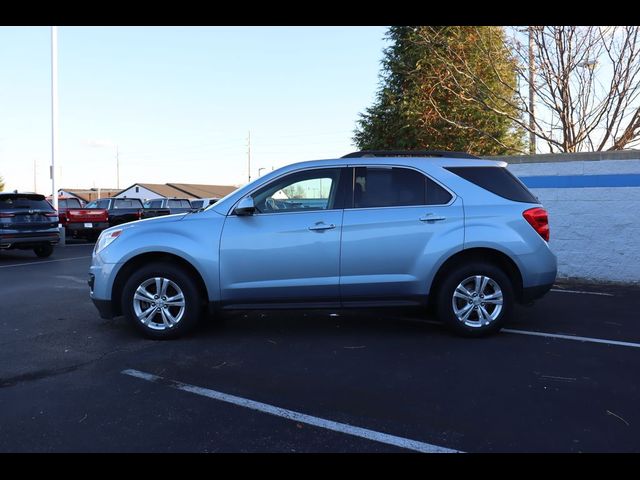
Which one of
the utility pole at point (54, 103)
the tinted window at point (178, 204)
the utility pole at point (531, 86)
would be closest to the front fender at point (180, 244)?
the utility pole at point (531, 86)

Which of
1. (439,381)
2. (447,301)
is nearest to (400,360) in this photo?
(439,381)

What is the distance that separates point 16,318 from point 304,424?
483 cm

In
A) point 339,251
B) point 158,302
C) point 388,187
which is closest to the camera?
point 339,251

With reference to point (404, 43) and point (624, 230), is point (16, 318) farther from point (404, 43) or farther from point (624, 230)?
point (404, 43)

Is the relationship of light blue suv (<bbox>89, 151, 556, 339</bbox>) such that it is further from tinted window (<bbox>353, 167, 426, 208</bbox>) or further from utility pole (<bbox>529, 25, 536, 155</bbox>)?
utility pole (<bbox>529, 25, 536, 155</bbox>)

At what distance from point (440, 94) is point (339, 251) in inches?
582

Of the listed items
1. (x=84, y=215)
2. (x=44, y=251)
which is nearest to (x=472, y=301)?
(x=44, y=251)

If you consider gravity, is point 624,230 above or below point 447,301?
above

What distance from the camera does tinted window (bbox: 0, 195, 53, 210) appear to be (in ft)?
43.6

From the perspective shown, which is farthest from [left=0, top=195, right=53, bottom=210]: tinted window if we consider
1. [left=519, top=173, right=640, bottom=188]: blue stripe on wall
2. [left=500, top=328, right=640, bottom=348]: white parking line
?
[left=500, top=328, right=640, bottom=348]: white parking line

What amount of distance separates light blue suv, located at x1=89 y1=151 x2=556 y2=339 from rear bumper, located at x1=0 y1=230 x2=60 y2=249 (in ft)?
29.7

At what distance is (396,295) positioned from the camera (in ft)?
17.9

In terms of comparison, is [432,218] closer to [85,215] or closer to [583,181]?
[583,181]

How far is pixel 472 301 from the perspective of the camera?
18.0ft
